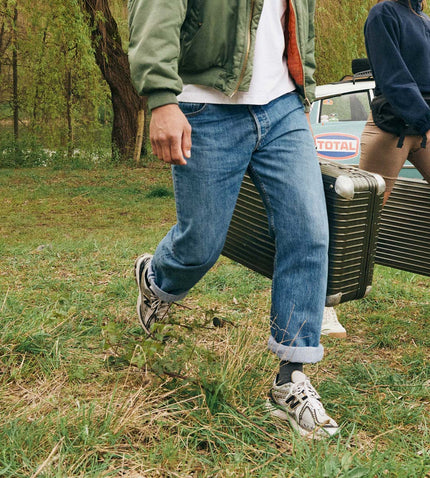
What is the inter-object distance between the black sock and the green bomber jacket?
0.95 metres

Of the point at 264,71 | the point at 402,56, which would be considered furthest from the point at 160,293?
the point at 402,56

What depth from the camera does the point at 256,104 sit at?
2.15 meters

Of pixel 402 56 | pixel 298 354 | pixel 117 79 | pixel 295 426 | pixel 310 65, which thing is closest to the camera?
pixel 295 426

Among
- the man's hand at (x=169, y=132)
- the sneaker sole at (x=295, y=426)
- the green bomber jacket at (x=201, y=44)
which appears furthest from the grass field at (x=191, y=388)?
the green bomber jacket at (x=201, y=44)

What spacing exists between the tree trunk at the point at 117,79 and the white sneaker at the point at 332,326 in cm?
935

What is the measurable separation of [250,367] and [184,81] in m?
1.04

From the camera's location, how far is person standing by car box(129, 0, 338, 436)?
2047 mm

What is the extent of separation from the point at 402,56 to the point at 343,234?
4.27 feet

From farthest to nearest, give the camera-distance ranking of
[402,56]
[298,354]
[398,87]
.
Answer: [402,56]
[398,87]
[298,354]

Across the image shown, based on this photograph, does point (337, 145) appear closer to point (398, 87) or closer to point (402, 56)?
point (402, 56)

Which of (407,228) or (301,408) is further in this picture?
(407,228)

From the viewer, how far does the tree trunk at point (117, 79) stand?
39.3ft

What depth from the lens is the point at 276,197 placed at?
216 centimetres

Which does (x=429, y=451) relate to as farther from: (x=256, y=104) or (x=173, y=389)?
(x=256, y=104)
